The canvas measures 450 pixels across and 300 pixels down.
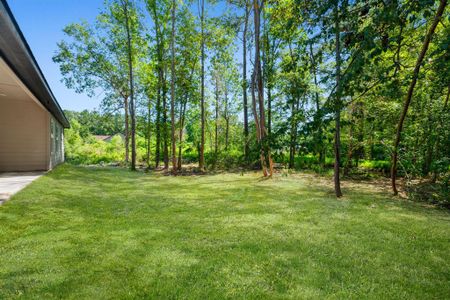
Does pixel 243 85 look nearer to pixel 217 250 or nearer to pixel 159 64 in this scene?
pixel 159 64

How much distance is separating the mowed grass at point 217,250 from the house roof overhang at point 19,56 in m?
2.85

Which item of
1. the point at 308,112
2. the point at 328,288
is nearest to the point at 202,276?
the point at 328,288

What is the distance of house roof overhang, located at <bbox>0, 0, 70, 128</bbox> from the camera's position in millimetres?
3473

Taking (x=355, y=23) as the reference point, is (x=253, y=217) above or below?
below

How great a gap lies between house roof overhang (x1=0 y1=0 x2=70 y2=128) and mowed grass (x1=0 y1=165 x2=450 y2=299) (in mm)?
2850

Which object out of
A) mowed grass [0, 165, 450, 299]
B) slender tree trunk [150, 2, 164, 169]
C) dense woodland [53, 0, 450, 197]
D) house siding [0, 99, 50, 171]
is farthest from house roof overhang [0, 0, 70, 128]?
slender tree trunk [150, 2, 164, 169]

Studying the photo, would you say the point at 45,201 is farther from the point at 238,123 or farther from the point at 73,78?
the point at 238,123

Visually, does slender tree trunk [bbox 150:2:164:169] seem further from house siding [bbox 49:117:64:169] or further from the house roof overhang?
the house roof overhang

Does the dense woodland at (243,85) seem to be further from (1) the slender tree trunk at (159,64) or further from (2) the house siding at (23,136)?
(2) the house siding at (23,136)

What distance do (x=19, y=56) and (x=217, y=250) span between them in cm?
506

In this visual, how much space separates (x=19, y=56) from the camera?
16.6 ft

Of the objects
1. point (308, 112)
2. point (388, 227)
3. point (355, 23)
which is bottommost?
point (388, 227)

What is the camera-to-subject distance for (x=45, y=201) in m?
6.01

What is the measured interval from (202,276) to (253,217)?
2.69 meters
